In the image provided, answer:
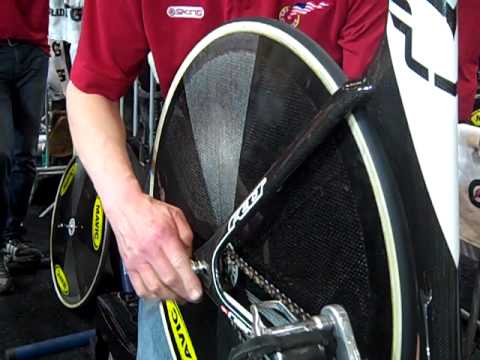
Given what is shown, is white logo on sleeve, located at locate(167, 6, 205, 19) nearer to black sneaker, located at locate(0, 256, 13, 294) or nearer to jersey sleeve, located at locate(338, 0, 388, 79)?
jersey sleeve, located at locate(338, 0, 388, 79)

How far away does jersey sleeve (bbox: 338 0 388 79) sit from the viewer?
78cm

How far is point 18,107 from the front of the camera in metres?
2.50

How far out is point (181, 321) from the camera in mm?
Result: 812

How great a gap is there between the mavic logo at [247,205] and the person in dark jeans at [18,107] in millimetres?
1919

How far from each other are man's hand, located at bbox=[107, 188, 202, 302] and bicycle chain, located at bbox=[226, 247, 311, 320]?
44mm

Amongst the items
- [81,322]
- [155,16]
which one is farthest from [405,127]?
[81,322]

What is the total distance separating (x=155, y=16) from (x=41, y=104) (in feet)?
6.29

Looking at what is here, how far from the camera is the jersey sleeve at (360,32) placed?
2.57 feet

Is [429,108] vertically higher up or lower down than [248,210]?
higher up

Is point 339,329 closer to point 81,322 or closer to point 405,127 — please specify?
point 405,127

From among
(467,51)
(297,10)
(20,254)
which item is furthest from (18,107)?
(467,51)

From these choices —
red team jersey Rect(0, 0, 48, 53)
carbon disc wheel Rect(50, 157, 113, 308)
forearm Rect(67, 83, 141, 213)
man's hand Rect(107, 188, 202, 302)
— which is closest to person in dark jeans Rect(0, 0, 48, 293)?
red team jersey Rect(0, 0, 48, 53)

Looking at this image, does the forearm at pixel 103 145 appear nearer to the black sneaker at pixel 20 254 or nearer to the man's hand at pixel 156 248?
the man's hand at pixel 156 248

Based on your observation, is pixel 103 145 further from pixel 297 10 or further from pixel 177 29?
pixel 297 10
